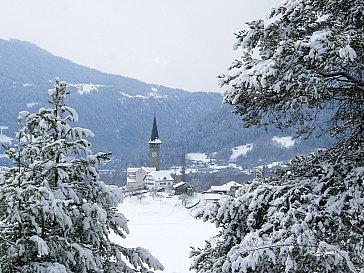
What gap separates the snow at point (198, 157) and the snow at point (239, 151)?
338 inches

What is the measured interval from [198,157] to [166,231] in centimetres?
12153

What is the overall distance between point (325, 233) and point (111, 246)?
2489mm

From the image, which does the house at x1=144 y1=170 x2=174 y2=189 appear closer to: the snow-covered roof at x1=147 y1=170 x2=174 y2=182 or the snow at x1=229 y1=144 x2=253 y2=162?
the snow-covered roof at x1=147 y1=170 x2=174 y2=182

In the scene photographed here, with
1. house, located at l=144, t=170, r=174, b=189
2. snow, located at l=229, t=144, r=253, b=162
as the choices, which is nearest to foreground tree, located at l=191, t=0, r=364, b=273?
house, located at l=144, t=170, r=174, b=189

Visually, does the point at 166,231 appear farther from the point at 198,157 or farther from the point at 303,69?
the point at 198,157

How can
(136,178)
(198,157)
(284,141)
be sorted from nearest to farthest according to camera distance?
(136,178) < (284,141) < (198,157)

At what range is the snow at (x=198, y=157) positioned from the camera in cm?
15794

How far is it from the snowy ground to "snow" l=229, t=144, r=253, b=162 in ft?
294

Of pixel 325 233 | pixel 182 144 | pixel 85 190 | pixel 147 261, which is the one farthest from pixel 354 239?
pixel 182 144

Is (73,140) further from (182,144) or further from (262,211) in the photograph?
(182,144)

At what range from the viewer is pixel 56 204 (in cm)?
448

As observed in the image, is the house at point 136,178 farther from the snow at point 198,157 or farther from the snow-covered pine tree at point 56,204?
the snow-covered pine tree at point 56,204

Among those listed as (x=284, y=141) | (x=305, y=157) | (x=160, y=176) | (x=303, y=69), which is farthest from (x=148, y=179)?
(x=303, y=69)

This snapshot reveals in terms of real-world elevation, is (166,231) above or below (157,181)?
above
